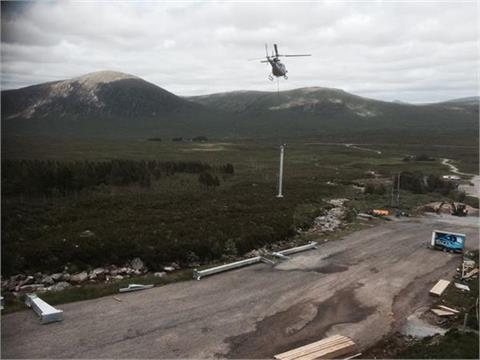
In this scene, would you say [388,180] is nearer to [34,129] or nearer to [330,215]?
[330,215]

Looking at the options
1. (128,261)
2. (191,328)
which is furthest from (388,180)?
(191,328)

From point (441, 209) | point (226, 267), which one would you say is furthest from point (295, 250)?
point (441, 209)

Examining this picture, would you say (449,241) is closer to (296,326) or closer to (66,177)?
(296,326)

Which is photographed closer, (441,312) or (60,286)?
(441,312)

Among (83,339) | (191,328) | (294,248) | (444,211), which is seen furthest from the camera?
(444,211)

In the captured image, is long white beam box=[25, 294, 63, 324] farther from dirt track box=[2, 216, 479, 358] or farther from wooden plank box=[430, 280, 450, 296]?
wooden plank box=[430, 280, 450, 296]

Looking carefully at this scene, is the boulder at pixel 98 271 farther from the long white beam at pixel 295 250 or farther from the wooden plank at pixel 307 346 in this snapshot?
the wooden plank at pixel 307 346
